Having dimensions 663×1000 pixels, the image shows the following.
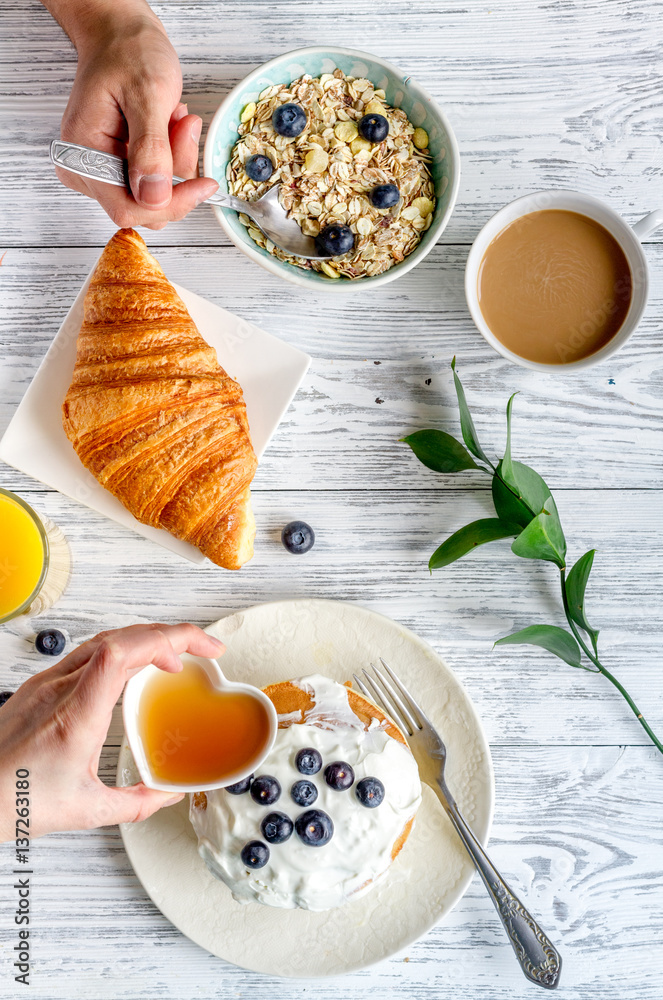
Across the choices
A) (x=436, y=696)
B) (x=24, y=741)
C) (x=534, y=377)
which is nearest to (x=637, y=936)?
(x=436, y=696)

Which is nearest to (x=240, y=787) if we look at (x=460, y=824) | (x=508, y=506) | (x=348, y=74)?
(x=460, y=824)

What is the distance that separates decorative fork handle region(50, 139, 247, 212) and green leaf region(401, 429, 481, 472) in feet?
2.32

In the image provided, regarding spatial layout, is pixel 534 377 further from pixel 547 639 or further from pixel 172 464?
pixel 172 464

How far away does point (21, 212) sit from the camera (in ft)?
4.96

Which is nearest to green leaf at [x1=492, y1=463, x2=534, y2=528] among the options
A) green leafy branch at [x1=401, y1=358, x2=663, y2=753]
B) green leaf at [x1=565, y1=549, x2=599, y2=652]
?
green leafy branch at [x1=401, y1=358, x2=663, y2=753]

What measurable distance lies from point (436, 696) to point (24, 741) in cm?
76

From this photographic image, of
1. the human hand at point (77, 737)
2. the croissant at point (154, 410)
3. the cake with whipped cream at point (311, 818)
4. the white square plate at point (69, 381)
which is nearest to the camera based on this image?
the human hand at point (77, 737)

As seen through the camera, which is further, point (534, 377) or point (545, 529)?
point (534, 377)

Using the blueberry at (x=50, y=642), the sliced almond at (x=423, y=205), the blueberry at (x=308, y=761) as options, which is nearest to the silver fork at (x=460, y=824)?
the blueberry at (x=308, y=761)

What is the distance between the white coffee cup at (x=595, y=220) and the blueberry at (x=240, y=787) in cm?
90

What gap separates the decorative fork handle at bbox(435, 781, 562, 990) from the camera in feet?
4.47

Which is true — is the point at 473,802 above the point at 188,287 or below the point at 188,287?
below

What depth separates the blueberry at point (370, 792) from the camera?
4.04 ft

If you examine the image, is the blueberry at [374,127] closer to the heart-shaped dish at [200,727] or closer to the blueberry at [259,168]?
the blueberry at [259,168]
